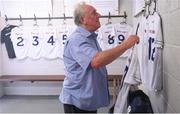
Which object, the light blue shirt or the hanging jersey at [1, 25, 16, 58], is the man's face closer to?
the light blue shirt

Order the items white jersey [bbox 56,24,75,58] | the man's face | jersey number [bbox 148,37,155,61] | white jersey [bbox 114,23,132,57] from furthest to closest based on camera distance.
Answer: white jersey [bbox 56,24,75,58]
white jersey [bbox 114,23,132,57]
jersey number [bbox 148,37,155,61]
the man's face

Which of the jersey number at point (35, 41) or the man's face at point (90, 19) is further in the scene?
the jersey number at point (35, 41)

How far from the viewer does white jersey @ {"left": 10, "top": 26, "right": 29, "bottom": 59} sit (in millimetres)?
4480

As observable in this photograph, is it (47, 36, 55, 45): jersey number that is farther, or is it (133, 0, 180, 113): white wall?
(47, 36, 55, 45): jersey number

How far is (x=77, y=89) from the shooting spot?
6.14ft

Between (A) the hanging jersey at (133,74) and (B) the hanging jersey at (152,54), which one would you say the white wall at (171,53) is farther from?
(A) the hanging jersey at (133,74)

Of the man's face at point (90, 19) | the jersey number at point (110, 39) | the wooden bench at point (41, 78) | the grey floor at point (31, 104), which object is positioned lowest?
the grey floor at point (31, 104)

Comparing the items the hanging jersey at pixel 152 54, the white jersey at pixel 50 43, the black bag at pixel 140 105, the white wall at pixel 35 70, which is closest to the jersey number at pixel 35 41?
the white jersey at pixel 50 43

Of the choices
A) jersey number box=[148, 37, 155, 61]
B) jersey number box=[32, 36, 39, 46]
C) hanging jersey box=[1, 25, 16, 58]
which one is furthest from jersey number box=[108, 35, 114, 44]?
jersey number box=[148, 37, 155, 61]

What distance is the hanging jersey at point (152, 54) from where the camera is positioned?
185cm

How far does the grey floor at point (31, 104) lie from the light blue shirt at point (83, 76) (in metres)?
1.91

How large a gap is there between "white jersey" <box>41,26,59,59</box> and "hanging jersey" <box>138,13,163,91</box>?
2.45m

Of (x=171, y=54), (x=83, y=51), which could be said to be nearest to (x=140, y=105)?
(x=171, y=54)

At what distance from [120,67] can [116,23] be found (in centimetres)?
81
